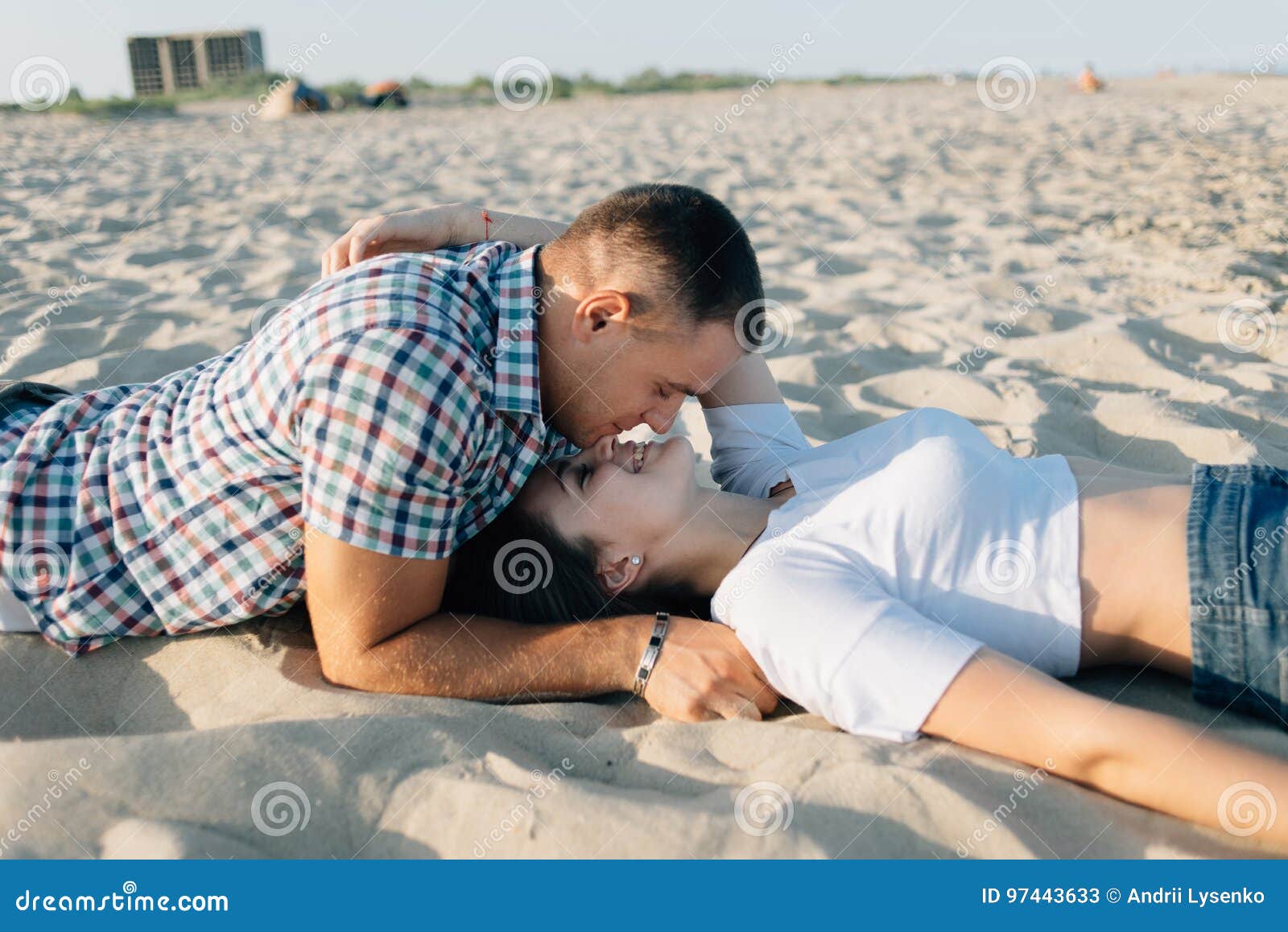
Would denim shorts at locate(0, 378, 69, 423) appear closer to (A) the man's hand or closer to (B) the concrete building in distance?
(A) the man's hand

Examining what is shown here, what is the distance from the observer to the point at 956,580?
2.12 metres

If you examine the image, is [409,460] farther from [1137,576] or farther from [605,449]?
[1137,576]

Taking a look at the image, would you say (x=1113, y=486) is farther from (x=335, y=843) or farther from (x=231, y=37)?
(x=231, y=37)

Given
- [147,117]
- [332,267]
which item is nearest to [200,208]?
[332,267]

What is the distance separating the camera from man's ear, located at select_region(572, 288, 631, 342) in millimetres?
2258

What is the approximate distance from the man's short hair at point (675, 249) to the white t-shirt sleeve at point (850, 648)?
2.16 feet

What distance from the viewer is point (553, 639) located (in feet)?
7.38

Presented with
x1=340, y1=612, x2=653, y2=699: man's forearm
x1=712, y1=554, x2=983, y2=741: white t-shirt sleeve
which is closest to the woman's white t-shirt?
x1=712, y1=554, x2=983, y2=741: white t-shirt sleeve

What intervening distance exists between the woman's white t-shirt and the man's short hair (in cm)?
51

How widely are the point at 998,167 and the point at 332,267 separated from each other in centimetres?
734

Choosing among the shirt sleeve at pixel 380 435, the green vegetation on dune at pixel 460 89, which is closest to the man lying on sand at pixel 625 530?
the shirt sleeve at pixel 380 435

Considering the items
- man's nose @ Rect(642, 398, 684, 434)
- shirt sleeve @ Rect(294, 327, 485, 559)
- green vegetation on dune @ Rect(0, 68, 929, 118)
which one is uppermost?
shirt sleeve @ Rect(294, 327, 485, 559)

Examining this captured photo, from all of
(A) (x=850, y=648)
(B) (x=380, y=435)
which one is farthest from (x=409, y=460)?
(A) (x=850, y=648)

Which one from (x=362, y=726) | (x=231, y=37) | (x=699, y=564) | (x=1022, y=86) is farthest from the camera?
(x=231, y=37)
